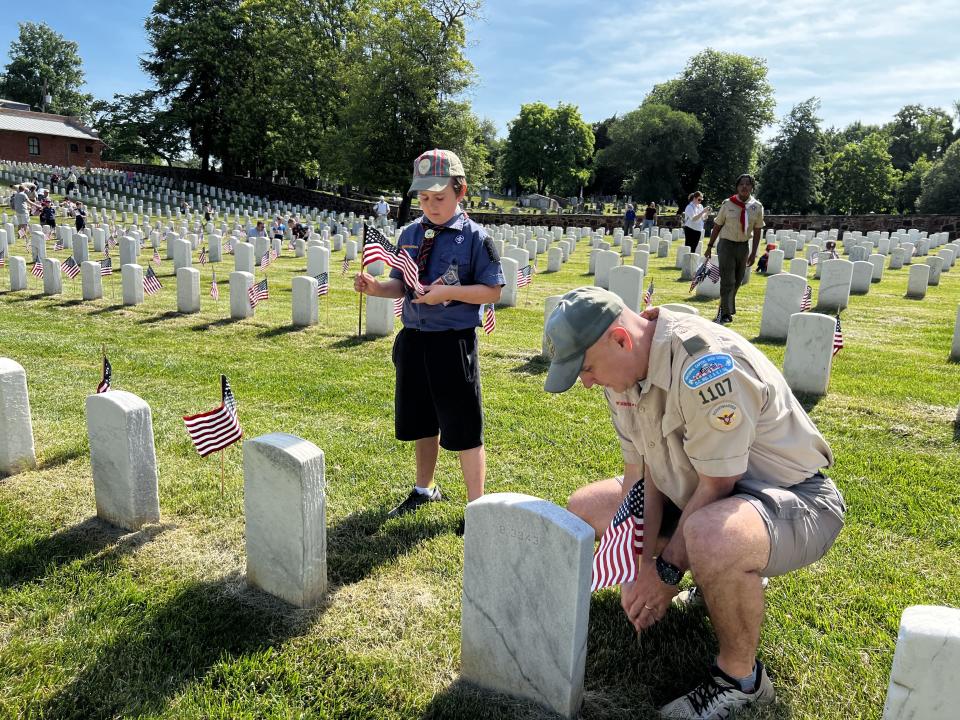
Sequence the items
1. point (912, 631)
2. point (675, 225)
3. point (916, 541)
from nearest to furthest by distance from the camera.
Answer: point (912, 631)
point (916, 541)
point (675, 225)

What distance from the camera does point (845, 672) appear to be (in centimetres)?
257

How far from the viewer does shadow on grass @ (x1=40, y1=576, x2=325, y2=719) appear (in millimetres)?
2455

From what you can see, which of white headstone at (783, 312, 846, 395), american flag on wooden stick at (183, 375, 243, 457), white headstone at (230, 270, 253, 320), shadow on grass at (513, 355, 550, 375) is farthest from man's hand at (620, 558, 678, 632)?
white headstone at (230, 270, 253, 320)

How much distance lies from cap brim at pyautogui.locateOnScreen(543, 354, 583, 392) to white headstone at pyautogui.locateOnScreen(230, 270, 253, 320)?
8.50 metres

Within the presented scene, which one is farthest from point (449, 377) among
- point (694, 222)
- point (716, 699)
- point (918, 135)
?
point (918, 135)

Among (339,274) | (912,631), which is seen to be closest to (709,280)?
(339,274)

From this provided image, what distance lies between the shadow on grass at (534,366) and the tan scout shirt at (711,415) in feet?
14.7

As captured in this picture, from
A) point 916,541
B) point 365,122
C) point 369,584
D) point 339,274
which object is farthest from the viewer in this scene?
point 365,122

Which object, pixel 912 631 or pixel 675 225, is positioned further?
pixel 675 225

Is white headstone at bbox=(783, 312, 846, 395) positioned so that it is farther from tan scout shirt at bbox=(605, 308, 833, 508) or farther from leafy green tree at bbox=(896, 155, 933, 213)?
leafy green tree at bbox=(896, 155, 933, 213)

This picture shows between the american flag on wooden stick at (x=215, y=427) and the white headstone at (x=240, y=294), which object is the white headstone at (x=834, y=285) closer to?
the white headstone at (x=240, y=294)

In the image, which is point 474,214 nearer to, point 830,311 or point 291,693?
point 830,311

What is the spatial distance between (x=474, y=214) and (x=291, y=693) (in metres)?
37.4

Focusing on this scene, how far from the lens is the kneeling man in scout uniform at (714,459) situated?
2.21 metres
